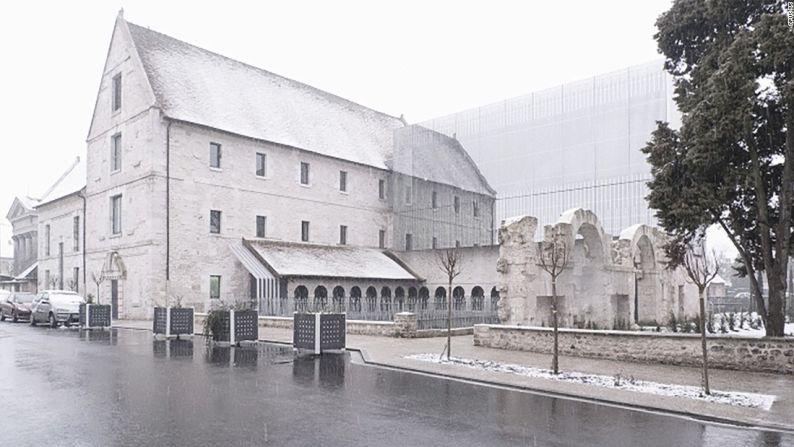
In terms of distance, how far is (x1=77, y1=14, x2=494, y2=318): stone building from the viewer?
32969 mm

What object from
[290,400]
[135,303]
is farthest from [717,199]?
[135,303]

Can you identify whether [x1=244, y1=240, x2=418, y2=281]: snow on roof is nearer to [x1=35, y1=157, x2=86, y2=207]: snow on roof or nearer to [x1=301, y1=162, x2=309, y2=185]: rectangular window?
[x1=301, y1=162, x2=309, y2=185]: rectangular window

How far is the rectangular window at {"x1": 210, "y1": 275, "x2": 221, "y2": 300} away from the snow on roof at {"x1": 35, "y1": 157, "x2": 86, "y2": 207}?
48.1ft

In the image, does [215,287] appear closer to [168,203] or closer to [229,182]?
[168,203]

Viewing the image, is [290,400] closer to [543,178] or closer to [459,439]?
[459,439]

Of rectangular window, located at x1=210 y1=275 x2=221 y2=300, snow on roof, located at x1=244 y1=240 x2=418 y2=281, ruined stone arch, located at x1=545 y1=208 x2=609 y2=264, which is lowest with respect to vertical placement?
rectangular window, located at x1=210 y1=275 x2=221 y2=300

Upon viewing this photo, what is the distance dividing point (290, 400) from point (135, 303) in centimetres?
2589

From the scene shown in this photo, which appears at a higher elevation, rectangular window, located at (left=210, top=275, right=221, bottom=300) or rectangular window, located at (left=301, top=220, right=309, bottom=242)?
rectangular window, located at (left=301, top=220, right=309, bottom=242)

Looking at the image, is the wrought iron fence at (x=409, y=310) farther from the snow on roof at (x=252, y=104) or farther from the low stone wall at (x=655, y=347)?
the snow on roof at (x=252, y=104)

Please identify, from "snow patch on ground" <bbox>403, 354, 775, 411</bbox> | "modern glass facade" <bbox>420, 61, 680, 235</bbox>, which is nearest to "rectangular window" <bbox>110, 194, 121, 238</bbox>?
"modern glass facade" <bbox>420, 61, 680, 235</bbox>

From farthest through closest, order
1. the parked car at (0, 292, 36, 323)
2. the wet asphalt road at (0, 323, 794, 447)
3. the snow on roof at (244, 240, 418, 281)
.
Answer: the snow on roof at (244, 240, 418, 281), the parked car at (0, 292, 36, 323), the wet asphalt road at (0, 323, 794, 447)

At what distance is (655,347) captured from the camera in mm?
15125

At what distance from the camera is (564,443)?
7.93 m

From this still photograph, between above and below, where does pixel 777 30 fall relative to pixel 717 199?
above
